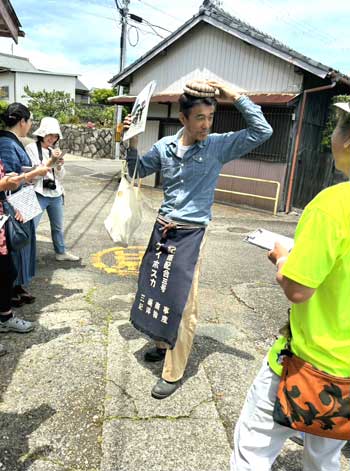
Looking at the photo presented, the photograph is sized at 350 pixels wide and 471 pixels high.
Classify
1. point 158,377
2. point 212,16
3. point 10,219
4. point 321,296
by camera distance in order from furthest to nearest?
point 212,16
point 10,219
point 158,377
point 321,296

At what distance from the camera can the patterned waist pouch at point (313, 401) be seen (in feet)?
4.27

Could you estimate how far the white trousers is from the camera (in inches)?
57.1

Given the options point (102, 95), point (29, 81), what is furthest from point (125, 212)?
point (29, 81)

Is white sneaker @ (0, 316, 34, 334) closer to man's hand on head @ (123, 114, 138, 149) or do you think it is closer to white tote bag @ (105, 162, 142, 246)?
white tote bag @ (105, 162, 142, 246)

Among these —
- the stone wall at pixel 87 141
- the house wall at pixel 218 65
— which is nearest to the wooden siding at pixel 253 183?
the house wall at pixel 218 65

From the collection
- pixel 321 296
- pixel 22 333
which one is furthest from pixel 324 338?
pixel 22 333

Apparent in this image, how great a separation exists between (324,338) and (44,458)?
163cm

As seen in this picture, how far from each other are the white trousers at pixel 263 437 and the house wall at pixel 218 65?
943cm

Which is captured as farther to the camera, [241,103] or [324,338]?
[241,103]

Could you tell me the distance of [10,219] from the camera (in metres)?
2.96

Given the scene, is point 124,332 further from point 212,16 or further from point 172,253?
point 212,16

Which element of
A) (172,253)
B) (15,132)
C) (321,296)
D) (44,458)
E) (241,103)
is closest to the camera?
(321,296)

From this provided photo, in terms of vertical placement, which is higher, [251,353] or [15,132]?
[15,132]

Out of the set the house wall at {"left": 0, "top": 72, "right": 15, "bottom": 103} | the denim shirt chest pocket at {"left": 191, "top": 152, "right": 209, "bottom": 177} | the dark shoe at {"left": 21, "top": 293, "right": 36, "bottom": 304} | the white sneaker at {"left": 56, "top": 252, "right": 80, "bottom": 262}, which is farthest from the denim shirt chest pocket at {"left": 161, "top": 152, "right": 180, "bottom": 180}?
the house wall at {"left": 0, "top": 72, "right": 15, "bottom": 103}
